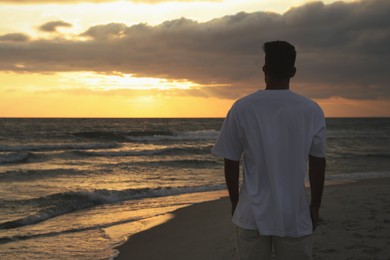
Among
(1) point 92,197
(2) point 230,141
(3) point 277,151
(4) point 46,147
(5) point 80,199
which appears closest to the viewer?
(3) point 277,151

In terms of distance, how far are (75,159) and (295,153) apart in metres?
21.4

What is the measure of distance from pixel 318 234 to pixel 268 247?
12.5 feet

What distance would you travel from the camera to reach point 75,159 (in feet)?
74.5

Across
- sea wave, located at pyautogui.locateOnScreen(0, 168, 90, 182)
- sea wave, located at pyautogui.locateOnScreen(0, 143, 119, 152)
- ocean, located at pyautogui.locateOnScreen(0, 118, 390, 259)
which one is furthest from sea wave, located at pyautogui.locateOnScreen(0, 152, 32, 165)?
sea wave, located at pyautogui.locateOnScreen(0, 143, 119, 152)

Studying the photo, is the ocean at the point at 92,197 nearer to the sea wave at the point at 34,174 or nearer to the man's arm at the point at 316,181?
the sea wave at the point at 34,174

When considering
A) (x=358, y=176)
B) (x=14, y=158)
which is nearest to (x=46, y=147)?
(x=14, y=158)

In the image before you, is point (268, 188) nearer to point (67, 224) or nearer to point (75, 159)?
point (67, 224)

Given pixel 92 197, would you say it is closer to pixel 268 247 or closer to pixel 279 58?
pixel 268 247

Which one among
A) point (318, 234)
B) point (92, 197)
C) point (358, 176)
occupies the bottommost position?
point (358, 176)

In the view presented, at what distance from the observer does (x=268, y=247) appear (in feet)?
8.08

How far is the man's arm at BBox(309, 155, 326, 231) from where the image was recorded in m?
→ 2.52

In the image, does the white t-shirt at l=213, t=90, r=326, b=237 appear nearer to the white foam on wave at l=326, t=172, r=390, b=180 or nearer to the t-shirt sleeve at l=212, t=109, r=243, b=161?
the t-shirt sleeve at l=212, t=109, r=243, b=161

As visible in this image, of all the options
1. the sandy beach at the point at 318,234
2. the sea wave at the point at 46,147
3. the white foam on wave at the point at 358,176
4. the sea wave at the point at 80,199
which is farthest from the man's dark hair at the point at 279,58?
the sea wave at the point at 46,147

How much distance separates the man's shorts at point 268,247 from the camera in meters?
2.44
